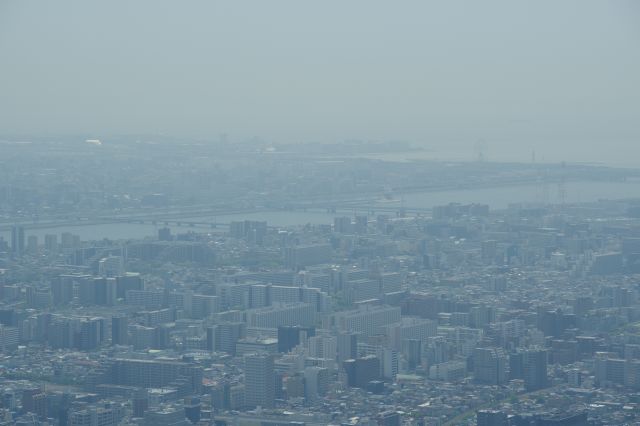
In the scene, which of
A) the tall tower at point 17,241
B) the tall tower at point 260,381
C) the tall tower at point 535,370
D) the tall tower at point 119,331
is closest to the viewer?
the tall tower at point 260,381

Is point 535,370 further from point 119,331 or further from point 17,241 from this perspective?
point 17,241

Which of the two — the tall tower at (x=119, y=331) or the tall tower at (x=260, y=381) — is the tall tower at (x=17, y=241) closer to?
the tall tower at (x=119, y=331)

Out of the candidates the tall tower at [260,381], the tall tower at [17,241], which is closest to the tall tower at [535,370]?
the tall tower at [260,381]

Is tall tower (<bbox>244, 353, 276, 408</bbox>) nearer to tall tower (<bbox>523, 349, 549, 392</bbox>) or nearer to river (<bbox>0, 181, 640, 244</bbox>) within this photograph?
tall tower (<bbox>523, 349, 549, 392</bbox>)

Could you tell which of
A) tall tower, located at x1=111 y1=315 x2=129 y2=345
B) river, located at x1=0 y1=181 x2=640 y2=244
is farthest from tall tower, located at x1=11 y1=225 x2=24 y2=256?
tall tower, located at x1=111 y1=315 x2=129 y2=345

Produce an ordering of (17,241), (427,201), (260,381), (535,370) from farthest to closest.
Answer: (427,201)
(17,241)
(535,370)
(260,381)

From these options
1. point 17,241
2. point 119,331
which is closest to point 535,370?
point 119,331

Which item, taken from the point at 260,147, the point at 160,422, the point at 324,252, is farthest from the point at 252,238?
the point at 260,147

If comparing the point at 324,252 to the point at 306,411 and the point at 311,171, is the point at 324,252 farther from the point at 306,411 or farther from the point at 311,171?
the point at 311,171

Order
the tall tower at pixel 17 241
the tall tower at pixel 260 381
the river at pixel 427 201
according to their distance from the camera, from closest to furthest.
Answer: the tall tower at pixel 260 381
the tall tower at pixel 17 241
the river at pixel 427 201
